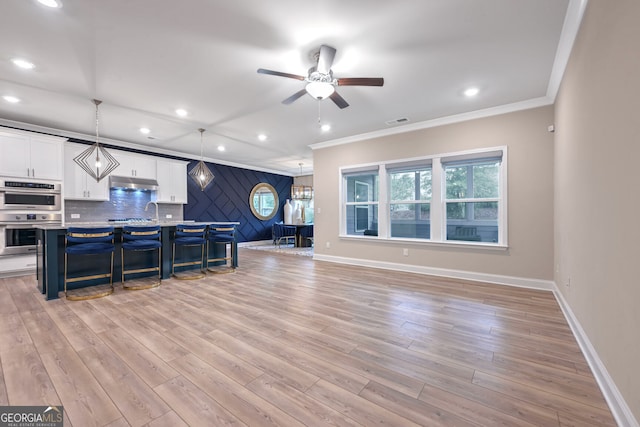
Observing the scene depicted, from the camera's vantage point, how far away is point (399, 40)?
260cm

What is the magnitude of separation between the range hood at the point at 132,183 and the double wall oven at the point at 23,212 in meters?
1.00

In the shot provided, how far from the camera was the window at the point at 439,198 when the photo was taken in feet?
14.3

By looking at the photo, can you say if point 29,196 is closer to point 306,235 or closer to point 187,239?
point 187,239

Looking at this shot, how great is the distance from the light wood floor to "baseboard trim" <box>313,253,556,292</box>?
392 mm

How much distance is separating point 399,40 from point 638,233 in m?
2.34

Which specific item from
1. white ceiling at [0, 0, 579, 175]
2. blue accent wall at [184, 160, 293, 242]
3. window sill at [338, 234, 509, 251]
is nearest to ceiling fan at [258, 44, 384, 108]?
white ceiling at [0, 0, 579, 175]

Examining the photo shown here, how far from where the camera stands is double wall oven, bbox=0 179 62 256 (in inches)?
175

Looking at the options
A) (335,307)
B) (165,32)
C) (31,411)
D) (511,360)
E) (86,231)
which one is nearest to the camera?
(31,411)

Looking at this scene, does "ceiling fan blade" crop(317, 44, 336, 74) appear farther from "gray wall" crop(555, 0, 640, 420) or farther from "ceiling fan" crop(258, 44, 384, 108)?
"gray wall" crop(555, 0, 640, 420)

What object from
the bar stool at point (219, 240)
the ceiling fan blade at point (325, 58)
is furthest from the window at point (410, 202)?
the bar stool at point (219, 240)

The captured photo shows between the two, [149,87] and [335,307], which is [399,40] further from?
[149,87]

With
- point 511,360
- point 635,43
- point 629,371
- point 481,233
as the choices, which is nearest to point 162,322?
point 511,360

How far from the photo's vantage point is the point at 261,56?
2887mm

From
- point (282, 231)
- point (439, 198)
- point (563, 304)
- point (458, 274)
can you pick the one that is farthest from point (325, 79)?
point (282, 231)
